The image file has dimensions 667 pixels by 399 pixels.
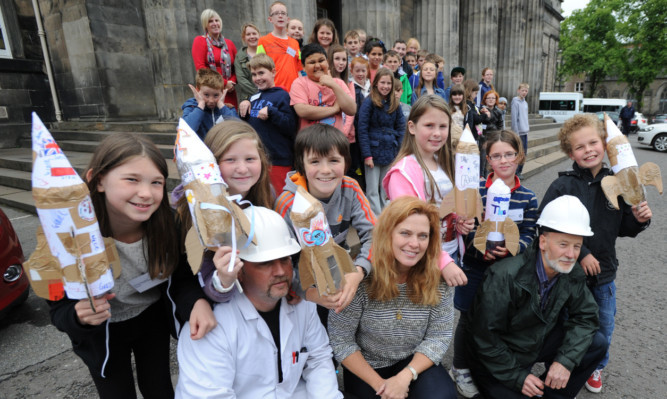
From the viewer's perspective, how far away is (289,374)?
5.76 feet

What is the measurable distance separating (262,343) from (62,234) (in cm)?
95

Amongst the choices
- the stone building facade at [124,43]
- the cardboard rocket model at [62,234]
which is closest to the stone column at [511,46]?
the stone building facade at [124,43]

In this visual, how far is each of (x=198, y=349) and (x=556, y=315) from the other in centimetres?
213

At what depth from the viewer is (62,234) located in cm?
124

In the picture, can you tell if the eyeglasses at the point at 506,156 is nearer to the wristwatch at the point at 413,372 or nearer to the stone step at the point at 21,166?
the wristwatch at the point at 413,372

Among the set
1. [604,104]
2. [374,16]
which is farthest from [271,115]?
[604,104]

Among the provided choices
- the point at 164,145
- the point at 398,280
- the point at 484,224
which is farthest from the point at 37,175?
the point at 164,145

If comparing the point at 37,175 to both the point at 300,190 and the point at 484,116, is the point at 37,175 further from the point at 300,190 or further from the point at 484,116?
the point at 484,116

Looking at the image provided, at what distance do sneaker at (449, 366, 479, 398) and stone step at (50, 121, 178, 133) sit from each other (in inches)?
273

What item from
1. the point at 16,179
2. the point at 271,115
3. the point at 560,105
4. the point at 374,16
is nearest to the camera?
the point at 271,115

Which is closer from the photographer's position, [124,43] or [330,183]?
[330,183]

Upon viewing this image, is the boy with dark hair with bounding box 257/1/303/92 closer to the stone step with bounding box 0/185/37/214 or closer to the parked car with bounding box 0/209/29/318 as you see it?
the parked car with bounding box 0/209/29/318

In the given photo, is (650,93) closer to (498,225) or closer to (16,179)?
(498,225)

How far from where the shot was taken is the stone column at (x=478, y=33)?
50.0 ft
